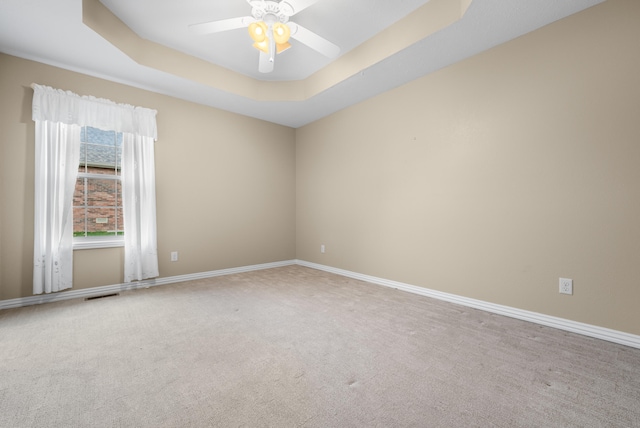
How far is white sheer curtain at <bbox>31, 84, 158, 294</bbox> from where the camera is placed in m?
2.84

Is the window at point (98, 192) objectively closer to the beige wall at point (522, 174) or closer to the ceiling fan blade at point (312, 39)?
the ceiling fan blade at point (312, 39)

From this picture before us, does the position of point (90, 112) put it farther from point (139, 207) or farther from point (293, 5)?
point (293, 5)

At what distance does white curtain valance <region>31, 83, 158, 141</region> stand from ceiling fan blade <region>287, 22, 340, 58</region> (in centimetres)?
230

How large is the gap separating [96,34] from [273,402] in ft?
10.9

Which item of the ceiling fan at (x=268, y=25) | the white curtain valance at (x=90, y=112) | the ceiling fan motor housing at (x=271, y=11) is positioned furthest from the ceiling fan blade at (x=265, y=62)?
the white curtain valance at (x=90, y=112)

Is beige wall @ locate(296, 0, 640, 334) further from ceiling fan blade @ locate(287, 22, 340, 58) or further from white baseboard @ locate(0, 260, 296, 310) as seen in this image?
white baseboard @ locate(0, 260, 296, 310)

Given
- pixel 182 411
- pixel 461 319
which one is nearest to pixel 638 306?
pixel 461 319

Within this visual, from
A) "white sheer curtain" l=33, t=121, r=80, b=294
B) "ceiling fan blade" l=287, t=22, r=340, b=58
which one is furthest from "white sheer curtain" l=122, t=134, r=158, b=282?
"ceiling fan blade" l=287, t=22, r=340, b=58

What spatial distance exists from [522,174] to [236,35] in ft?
10.3

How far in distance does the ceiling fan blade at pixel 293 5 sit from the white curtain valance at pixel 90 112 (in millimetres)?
2344

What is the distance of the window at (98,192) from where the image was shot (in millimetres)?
3189

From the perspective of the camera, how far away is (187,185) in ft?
12.8

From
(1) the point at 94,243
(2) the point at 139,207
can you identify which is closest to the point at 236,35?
(2) the point at 139,207

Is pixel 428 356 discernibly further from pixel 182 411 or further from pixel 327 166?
pixel 327 166
